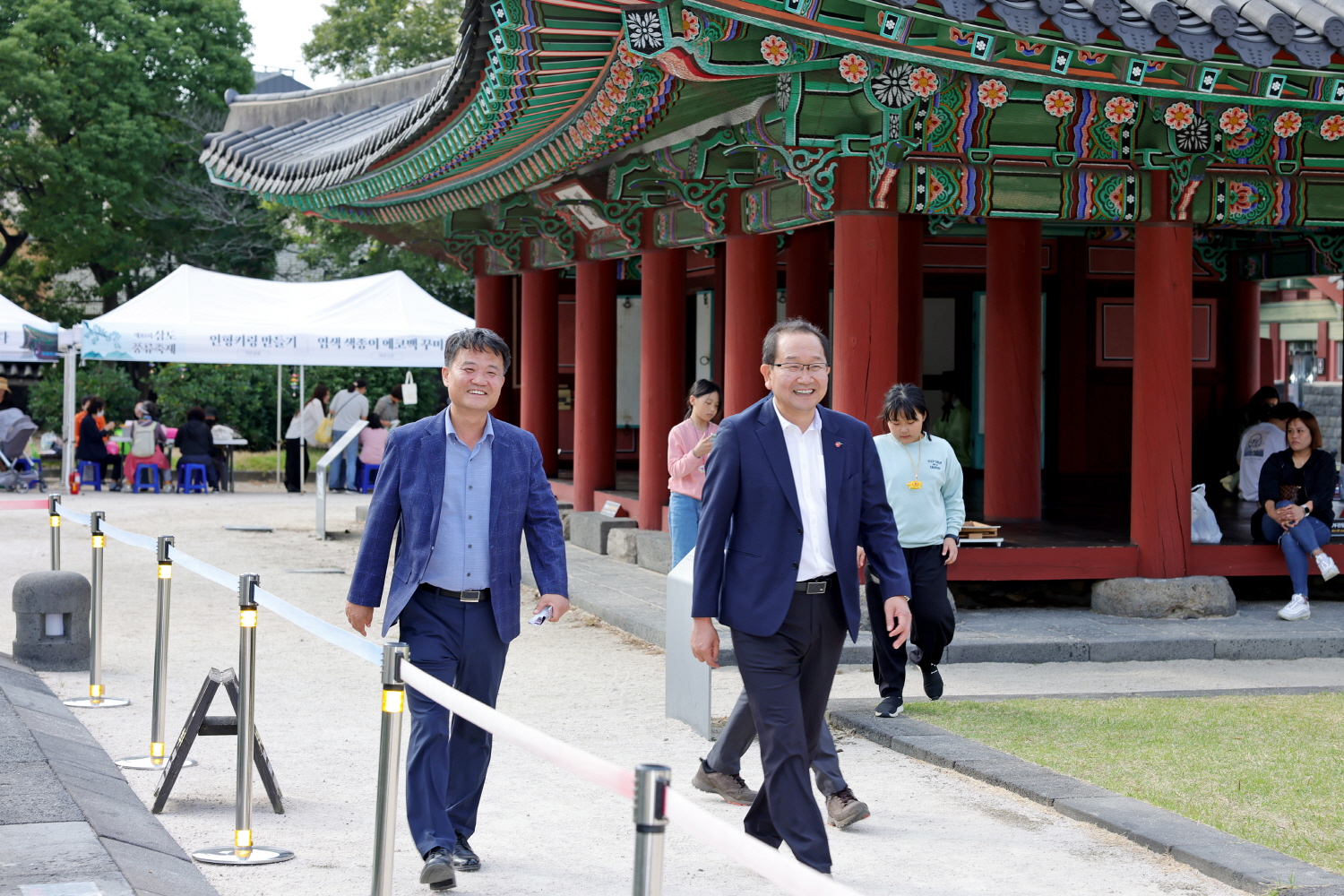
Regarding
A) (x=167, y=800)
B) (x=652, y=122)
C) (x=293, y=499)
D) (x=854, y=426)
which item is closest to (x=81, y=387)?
(x=293, y=499)

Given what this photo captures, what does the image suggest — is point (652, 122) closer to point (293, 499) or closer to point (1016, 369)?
point (1016, 369)

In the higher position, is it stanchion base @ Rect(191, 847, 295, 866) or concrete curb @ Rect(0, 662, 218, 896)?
concrete curb @ Rect(0, 662, 218, 896)

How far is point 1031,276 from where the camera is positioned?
1164 centimetres

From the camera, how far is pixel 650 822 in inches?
107

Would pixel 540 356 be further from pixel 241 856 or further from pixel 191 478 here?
pixel 241 856

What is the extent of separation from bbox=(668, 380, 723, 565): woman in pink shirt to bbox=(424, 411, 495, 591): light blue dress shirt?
404 centimetres

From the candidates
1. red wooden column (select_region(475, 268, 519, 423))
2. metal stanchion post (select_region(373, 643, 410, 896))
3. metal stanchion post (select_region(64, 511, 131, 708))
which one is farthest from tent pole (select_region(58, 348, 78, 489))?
metal stanchion post (select_region(373, 643, 410, 896))

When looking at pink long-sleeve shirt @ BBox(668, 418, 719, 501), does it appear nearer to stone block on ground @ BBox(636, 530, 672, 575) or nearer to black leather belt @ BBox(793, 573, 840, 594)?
stone block on ground @ BBox(636, 530, 672, 575)

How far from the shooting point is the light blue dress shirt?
4.78 meters

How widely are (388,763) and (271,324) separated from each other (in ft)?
59.0

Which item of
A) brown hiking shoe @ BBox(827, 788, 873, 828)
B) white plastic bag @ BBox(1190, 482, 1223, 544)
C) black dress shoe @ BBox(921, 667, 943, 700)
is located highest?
white plastic bag @ BBox(1190, 482, 1223, 544)

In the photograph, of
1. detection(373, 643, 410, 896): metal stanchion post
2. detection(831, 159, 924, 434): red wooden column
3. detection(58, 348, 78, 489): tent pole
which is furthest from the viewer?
detection(58, 348, 78, 489): tent pole

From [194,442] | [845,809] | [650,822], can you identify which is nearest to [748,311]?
[845,809]

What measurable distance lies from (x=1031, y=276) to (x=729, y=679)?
4768 millimetres
